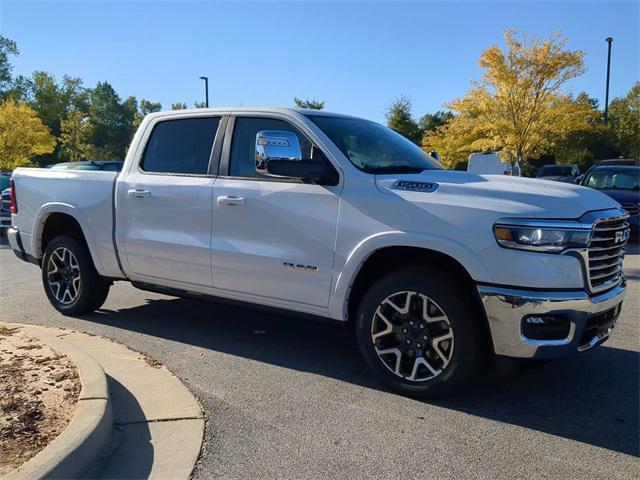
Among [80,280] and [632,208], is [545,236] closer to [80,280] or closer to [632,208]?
→ [80,280]

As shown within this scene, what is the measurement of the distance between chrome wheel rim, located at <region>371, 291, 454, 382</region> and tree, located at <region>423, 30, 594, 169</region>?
23.1 metres

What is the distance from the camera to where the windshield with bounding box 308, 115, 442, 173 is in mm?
4284

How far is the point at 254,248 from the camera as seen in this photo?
14.6 feet

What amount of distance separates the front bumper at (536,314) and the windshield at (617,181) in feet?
35.0

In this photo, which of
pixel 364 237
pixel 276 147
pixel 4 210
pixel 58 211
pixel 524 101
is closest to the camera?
pixel 364 237

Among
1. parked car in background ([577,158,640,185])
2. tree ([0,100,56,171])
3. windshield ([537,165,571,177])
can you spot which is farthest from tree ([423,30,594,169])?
tree ([0,100,56,171])

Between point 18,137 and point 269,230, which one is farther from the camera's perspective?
point 18,137

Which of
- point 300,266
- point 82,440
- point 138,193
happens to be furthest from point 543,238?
point 138,193

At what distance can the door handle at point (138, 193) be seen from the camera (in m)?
5.05

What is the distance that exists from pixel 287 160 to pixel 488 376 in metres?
2.23

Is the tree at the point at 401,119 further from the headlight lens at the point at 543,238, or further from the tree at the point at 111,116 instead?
the tree at the point at 111,116

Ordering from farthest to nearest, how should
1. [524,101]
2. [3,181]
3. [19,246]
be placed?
1. [524,101]
2. [3,181]
3. [19,246]

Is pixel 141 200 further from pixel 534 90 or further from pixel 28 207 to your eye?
pixel 534 90

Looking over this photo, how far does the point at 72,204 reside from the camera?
5625mm
